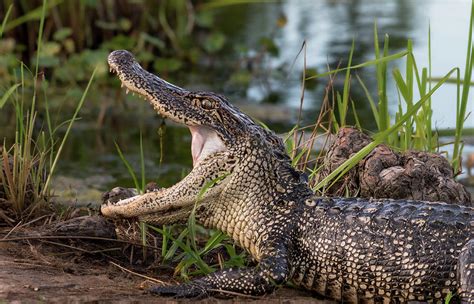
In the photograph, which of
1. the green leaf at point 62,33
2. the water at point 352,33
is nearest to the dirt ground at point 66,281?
the water at point 352,33

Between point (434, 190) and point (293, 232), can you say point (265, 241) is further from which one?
point (434, 190)

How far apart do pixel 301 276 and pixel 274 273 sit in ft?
0.65

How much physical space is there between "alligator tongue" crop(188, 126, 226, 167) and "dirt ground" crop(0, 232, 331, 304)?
0.62m

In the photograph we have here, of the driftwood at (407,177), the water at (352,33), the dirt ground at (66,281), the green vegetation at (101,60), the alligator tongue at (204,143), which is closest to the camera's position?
the dirt ground at (66,281)

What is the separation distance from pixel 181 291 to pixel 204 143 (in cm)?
81

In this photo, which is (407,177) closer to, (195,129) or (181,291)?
(195,129)

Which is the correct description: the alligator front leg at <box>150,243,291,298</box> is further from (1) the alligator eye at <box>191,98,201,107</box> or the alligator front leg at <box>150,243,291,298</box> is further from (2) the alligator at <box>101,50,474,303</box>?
(1) the alligator eye at <box>191,98,201,107</box>

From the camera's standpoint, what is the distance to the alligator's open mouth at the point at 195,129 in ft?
15.3

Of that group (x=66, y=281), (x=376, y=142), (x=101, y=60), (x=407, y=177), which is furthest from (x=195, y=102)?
(x=101, y=60)

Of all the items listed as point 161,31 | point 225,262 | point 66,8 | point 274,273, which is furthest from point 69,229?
point 161,31

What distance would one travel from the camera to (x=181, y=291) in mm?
4277

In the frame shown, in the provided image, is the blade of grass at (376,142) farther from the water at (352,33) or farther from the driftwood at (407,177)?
the water at (352,33)

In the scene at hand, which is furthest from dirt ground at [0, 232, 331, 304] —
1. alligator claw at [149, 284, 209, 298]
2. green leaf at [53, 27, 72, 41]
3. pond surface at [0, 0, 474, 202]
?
green leaf at [53, 27, 72, 41]

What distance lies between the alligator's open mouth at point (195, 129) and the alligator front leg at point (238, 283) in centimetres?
62
